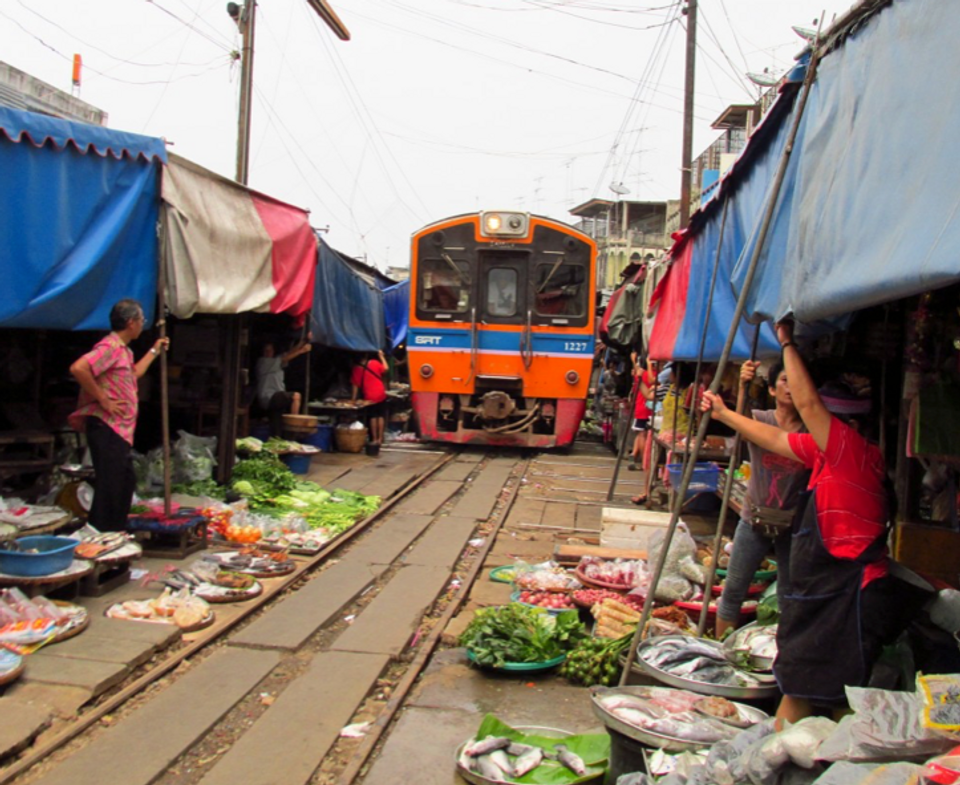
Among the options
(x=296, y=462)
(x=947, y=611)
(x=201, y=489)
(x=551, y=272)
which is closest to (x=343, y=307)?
(x=551, y=272)

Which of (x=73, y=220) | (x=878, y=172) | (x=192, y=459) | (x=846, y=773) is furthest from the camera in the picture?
(x=192, y=459)

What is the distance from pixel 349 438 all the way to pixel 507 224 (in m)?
4.11

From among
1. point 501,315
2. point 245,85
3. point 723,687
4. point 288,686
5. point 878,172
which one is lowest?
point 288,686

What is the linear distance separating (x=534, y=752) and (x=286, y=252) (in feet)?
22.8

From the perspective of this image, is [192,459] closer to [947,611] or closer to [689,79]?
[947,611]

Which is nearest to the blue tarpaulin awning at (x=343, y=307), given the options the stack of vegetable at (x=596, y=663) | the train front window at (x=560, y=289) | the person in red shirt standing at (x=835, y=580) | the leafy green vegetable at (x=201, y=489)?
the train front window at (x=560, y=289)

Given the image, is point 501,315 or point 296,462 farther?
point 501,315

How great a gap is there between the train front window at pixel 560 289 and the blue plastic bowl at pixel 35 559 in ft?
30.1

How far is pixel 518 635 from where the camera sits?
5160 millimetres

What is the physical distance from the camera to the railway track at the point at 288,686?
12.5ft

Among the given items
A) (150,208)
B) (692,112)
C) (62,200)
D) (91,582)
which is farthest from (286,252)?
(692,112)

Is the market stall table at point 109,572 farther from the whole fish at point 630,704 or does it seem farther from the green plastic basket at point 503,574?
the whole fish at point 630,704

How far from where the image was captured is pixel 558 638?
5277 mm

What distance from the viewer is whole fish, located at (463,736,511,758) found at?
3729 millimetres
